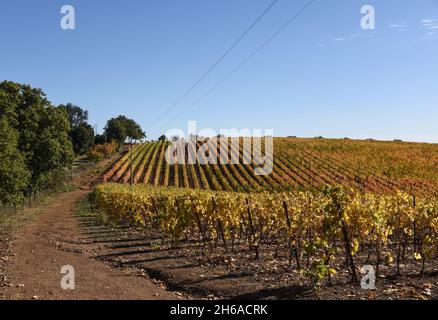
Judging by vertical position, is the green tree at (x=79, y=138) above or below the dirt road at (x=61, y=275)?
above

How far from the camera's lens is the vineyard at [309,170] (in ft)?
161

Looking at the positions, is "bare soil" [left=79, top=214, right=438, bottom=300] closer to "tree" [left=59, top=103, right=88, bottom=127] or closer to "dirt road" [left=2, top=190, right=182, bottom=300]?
"dirt road" [left=2, top=190, right=182, bottom=300]

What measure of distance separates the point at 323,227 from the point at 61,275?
701 cm

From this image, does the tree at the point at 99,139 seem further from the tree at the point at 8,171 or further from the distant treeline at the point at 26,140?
the tree at the point at 8,171

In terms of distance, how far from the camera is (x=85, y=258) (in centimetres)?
1416

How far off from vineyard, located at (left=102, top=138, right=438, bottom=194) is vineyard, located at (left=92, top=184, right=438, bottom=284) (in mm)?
30140

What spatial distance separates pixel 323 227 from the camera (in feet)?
34.9

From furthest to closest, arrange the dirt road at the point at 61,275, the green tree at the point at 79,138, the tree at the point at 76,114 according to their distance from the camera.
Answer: the tree at the point at 76,114 → the green tree at the point at 79,138 → the dirt road at the point at 61,275

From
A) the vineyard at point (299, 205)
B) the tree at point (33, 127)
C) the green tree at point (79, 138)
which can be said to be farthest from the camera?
the green tree at point (79, 138)

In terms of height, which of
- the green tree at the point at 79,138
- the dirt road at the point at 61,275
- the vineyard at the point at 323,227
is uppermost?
the green tree at the point at 79,138

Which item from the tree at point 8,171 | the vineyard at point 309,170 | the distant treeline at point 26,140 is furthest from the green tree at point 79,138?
the tree at point 8,171

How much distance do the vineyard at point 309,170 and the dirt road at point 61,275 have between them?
3092 centimetres

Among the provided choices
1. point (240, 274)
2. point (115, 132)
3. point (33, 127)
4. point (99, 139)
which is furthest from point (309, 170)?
point (99, 139)
